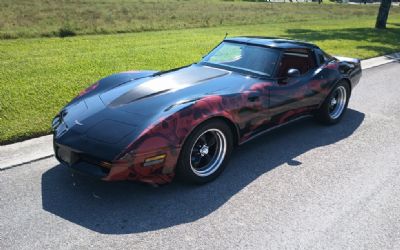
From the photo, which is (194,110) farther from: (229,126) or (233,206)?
(233,206)

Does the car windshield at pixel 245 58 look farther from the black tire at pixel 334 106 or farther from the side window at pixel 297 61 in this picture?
the black tire at pixel 334 106

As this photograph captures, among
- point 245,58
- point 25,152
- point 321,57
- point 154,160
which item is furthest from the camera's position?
point 321,57

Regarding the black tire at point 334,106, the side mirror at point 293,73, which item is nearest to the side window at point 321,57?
the black tire at point 334,106

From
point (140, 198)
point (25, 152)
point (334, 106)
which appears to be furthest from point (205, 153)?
point (334, 106)

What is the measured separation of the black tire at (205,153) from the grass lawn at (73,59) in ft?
7.91

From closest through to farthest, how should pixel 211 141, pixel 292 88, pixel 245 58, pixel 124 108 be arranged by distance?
1. pixel 124 108
2. pixel 211 141
3. pixel 292 88
4. pixel 245 58

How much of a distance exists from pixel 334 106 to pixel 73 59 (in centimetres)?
655

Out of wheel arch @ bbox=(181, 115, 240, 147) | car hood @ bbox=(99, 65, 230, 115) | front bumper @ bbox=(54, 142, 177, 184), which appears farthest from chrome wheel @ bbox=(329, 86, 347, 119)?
front bumper @ bbox=(54, 142, 177, 184)

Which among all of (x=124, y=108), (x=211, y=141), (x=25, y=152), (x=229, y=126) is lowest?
(x=25, y=152)

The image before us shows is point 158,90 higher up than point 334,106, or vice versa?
point 158,90

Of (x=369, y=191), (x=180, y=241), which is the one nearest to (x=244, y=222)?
(x=180, y=241)

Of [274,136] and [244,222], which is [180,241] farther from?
[274,136]

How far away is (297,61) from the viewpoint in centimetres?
545

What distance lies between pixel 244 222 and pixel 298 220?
0.51 metres
